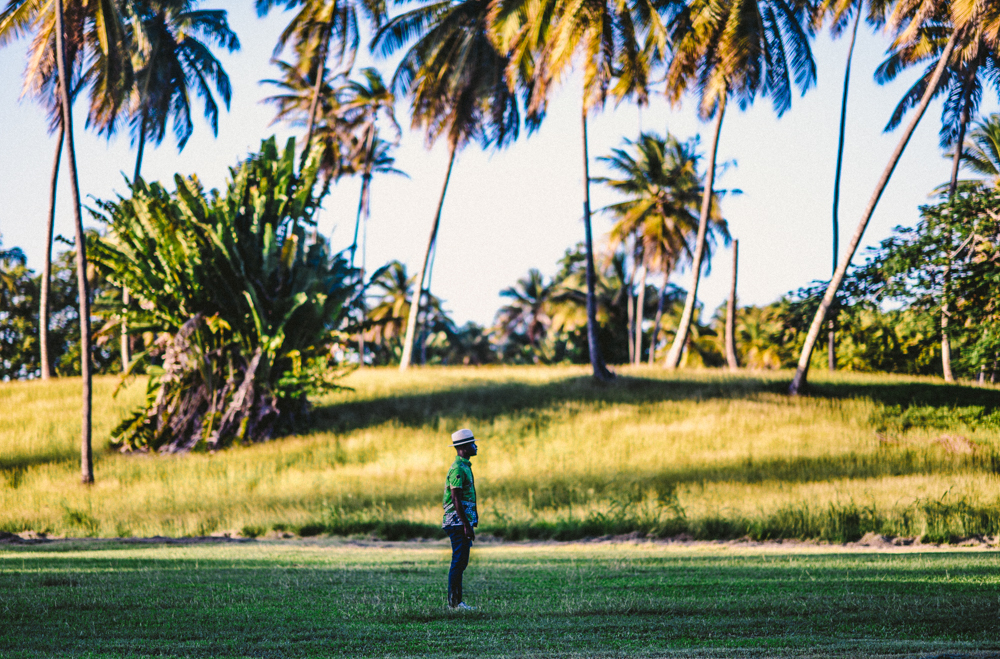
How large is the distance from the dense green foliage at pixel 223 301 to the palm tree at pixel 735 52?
479 inches

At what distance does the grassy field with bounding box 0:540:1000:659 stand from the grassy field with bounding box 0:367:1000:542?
4581 millimetres

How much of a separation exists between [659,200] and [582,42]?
1748 centimetres

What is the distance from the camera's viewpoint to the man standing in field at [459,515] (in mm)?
6941

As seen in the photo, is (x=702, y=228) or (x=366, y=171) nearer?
(x=702, y=228)

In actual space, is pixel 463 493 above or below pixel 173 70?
below

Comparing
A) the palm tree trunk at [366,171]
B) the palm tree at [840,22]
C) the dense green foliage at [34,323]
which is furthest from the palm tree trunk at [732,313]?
the dense green foliage at [34,323]

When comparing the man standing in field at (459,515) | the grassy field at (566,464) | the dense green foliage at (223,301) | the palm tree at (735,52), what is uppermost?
the palm tree at (735,52)

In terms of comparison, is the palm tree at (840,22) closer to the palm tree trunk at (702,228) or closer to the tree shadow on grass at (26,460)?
the palm tree trunk at (702,228)

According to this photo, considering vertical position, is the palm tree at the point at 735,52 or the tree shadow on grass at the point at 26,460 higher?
the palm tree at the point at 735,52

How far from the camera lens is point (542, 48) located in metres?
24.9

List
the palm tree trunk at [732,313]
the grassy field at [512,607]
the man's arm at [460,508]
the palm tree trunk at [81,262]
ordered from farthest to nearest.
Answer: the palm tree trunk at [732,313], the palm tree trunk at [81,262], the man's arm at [460,508], the grassy field at [512,607]

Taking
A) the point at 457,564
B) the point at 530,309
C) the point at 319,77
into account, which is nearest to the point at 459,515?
the point at 457,564

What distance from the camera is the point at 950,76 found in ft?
92.8

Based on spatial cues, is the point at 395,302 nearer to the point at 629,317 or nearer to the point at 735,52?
the point at 629,317
